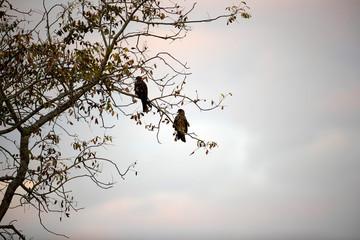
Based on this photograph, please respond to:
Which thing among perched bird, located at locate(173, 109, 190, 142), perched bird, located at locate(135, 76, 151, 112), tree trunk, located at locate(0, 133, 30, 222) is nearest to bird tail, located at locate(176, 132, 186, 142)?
perched bird, located at locate(173, 109, 190, 142)

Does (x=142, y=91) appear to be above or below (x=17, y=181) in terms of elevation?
above

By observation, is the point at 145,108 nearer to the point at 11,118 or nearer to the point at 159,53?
the point at 159,53

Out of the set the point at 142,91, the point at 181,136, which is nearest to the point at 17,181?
the point at 142,91

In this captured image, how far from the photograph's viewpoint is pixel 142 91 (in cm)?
820

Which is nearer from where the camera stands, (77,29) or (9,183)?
(9,183)

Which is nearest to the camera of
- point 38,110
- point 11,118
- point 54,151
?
point 38,110

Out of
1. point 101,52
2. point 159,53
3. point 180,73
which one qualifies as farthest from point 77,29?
point 180,73

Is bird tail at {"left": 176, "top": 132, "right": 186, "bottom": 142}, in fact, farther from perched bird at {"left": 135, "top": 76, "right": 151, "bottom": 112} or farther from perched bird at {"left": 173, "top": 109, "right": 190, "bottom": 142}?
perched bird at {"left": 135, "top": 76, "right": 151, "bottom": 112}

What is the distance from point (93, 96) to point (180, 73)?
6.09 ft

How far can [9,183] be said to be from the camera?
785cm

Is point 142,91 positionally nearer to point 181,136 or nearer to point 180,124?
point 180,124

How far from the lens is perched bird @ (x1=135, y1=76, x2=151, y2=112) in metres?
7.94

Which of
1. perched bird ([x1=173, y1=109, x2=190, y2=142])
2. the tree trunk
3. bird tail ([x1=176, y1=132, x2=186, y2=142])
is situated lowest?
the tree trunk

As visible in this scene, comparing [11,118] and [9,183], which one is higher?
[11,118]
